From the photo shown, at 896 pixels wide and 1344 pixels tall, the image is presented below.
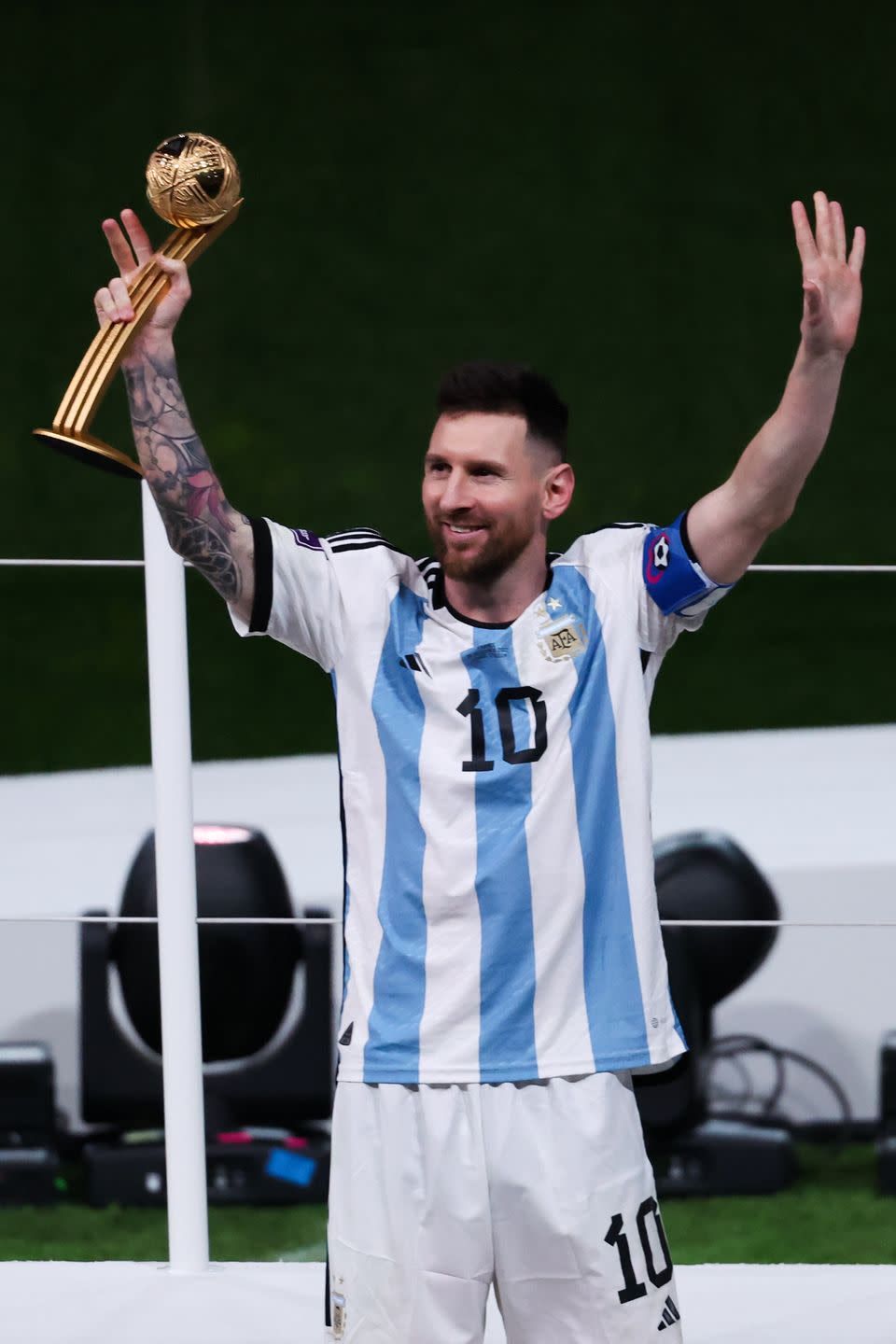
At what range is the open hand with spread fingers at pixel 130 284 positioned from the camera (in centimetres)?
142

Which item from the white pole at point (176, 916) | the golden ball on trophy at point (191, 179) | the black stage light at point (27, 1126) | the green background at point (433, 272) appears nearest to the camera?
the golden ball on trophy at point (191, 179)

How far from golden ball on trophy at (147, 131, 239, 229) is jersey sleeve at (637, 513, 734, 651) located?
0.47 meters

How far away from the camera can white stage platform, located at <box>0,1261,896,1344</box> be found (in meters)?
1.93

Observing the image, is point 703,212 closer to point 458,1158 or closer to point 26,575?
point 26,575

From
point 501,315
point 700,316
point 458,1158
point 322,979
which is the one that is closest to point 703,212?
point 700,316

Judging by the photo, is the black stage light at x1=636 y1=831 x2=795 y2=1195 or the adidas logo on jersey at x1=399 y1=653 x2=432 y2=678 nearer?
the adidas logo on jersey at x1=399 y1=653 x2=432 y2=678

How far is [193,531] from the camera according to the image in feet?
Answer: 4.77

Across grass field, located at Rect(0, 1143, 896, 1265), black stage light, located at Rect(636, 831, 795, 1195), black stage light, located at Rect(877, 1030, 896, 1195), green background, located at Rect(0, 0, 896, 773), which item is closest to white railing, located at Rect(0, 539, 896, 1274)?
grass field, located at Rect(0, 1143, 896, 1265)

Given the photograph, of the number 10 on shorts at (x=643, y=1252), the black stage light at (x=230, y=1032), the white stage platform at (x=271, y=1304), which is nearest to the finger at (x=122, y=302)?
the number 10 on shorts at (x=643, y=1252)

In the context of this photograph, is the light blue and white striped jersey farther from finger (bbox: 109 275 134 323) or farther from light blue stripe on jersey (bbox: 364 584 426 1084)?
finger (bbox: 109 275 134 323)

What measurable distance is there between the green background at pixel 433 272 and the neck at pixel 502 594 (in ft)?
27.3

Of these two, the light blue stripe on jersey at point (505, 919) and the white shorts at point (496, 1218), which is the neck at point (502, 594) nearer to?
the light blue stripe on jersey at point (505, 919)

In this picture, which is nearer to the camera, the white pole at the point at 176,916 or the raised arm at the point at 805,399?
the raised arm at the point at 805,399

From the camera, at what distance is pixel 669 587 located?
4.88 ft
